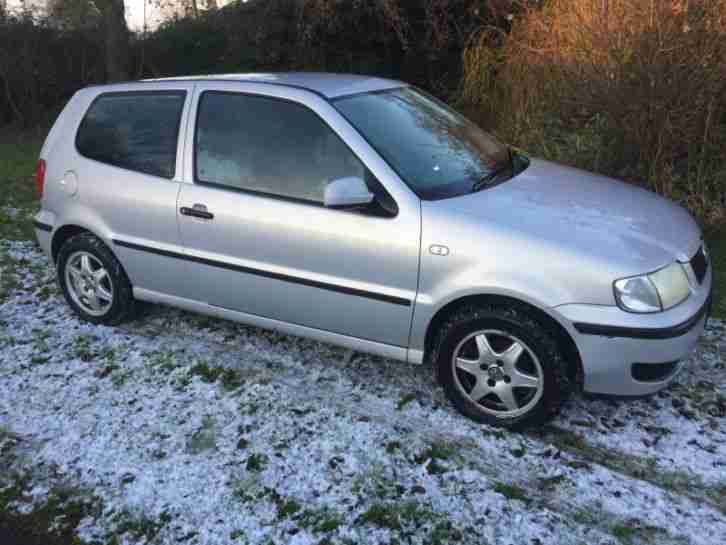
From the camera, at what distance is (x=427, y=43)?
980 cm

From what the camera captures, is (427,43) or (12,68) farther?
(12,68)

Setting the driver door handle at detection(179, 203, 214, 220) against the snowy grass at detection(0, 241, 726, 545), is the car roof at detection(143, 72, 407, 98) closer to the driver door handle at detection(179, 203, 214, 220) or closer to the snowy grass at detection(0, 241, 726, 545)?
the driver door handle at detection(179, 203, 214, 220)

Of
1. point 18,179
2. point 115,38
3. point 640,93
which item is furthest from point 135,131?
point 115,38

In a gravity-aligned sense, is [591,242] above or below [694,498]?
above

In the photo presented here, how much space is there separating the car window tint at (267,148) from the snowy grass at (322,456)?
115 centimetres

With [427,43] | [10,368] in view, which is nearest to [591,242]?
[10,368]

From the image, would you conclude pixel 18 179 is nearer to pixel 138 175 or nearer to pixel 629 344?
pixel 138 175

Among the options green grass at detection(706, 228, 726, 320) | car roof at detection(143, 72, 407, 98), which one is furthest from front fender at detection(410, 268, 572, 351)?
green grass at detection(706, 228, 726, 320)

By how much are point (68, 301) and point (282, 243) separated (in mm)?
2094

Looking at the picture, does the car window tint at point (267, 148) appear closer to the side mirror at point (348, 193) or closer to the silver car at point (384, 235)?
the silver car at point (384, 235)

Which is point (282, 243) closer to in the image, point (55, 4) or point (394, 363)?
point (394, 363)

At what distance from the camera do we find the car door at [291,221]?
3406 millimetres

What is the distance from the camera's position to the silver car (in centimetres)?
312

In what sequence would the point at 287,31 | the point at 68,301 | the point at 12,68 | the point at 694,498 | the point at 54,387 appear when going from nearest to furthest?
the point at 694,498 < the point at 54,387 < the point at 68,301 < the point at 287,31 < the point at 12,68
